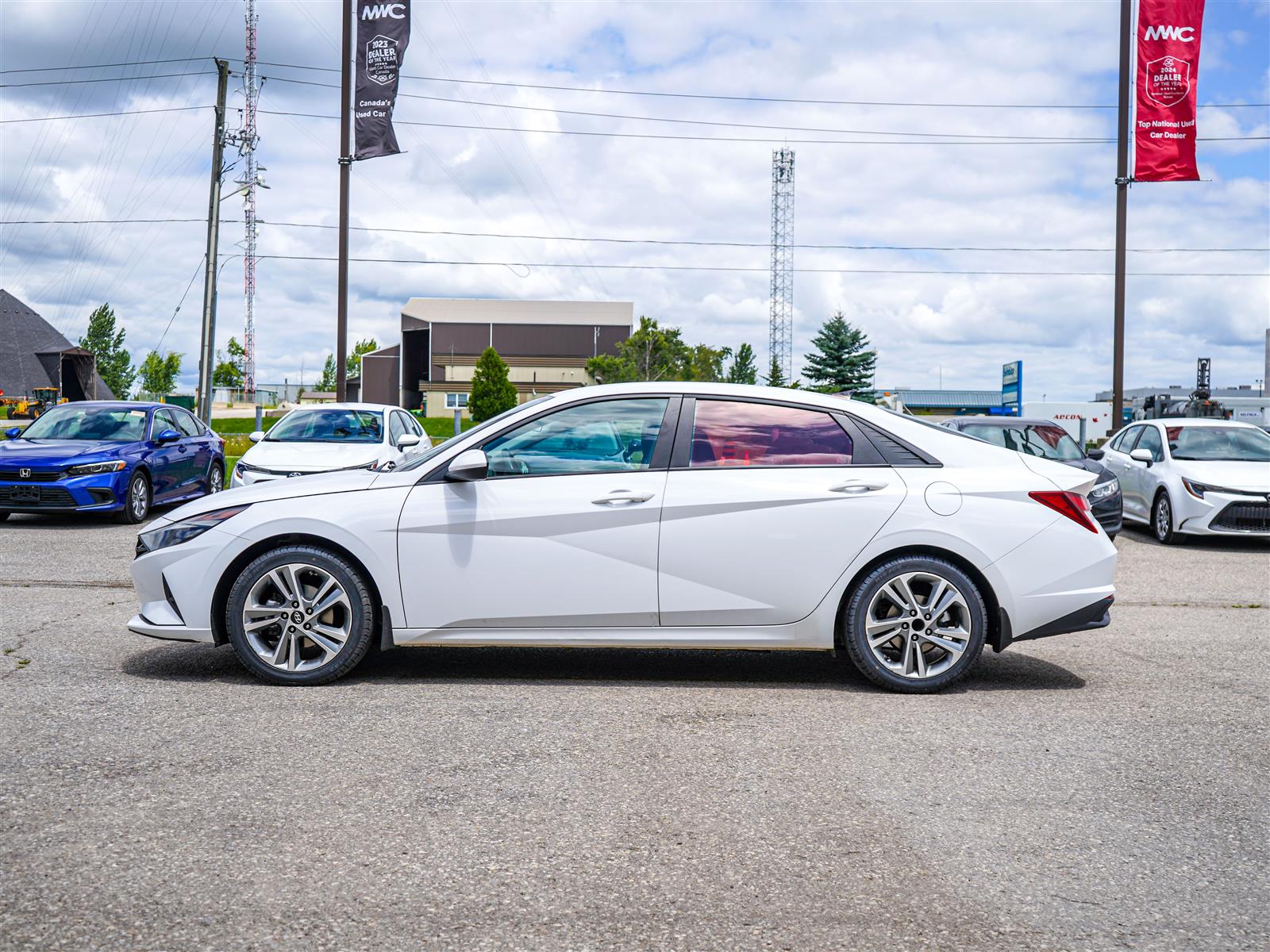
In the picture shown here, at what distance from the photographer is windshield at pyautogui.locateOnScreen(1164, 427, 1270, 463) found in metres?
14.1

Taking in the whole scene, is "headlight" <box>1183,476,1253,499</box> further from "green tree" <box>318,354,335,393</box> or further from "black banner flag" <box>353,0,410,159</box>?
"green tree" <box>318,354,335,393</box>

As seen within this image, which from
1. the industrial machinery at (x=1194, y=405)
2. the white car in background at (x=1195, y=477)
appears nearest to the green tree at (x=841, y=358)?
the industrial machinery at (x=1194, y=405)

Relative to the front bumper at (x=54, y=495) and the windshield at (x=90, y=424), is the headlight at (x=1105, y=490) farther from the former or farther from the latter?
the windshield at (x=90, y=424)

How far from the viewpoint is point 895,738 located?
15.5ft

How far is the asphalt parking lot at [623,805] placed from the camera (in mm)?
2951

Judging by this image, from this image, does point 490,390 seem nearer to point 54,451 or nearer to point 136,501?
point 136,501

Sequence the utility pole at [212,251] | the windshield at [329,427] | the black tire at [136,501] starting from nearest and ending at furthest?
1. the black tire at [136,501]
2. the windshield at [329,427]
3. the utility pole at [212,251]

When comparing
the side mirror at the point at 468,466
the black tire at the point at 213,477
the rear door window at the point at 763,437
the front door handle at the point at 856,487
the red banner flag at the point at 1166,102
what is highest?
the red banner flag at the point at 1166,102

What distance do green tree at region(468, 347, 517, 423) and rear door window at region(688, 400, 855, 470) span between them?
175ft

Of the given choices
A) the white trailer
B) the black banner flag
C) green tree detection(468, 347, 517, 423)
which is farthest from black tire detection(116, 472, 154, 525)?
the white trailer

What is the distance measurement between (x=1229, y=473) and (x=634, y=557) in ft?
34.9

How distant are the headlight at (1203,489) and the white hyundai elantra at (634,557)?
8.62 metres

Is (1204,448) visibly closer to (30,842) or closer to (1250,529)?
(1250,529)

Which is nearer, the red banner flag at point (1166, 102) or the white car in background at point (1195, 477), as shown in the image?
the white car in background at point (1195, 477)
